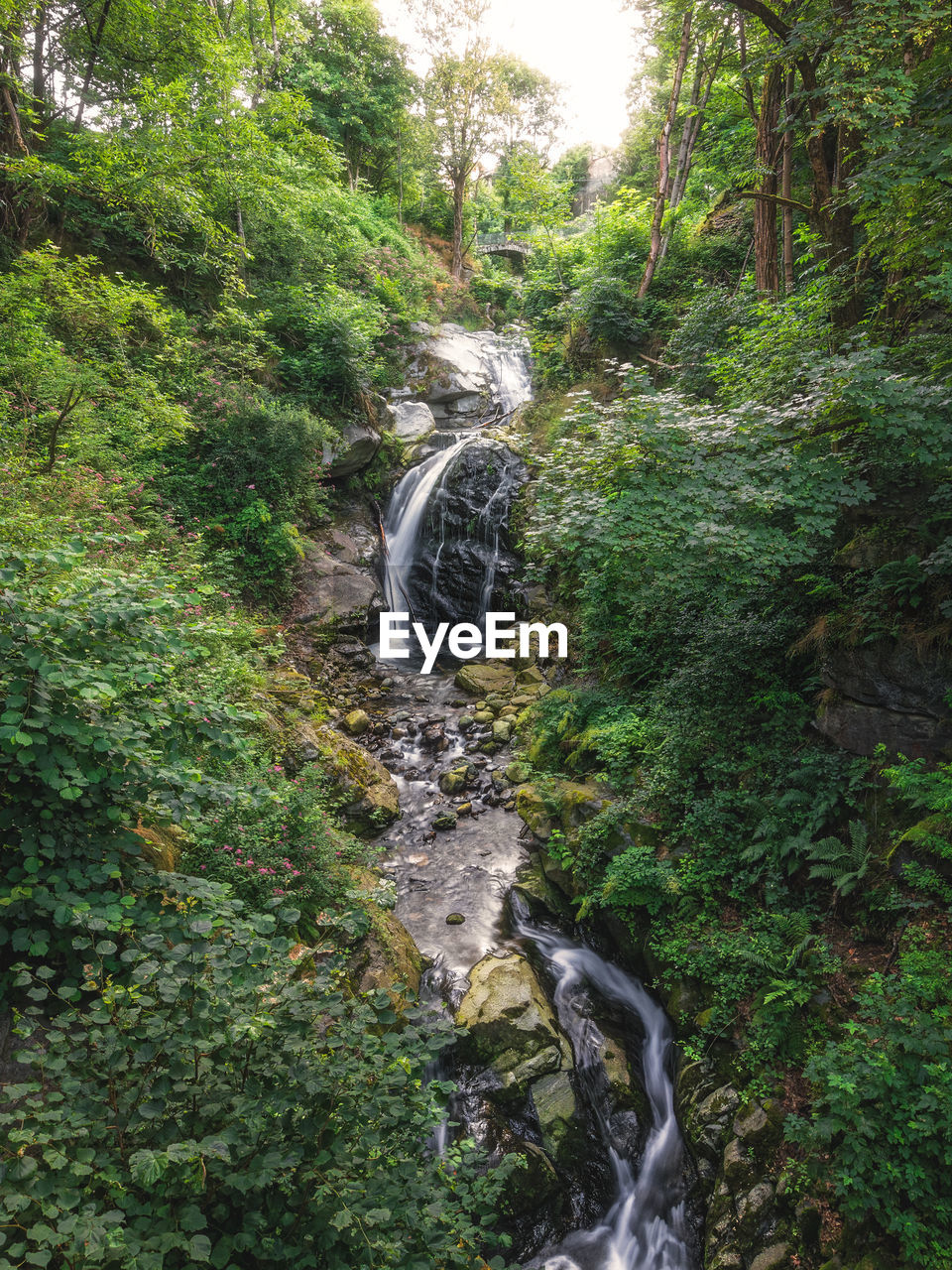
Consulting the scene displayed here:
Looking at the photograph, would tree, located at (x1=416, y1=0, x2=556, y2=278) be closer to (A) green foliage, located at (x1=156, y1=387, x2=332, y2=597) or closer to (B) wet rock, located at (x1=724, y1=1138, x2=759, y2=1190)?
(A) green foliage, located at (x1=156, y1=387, x2=332, y2=597)

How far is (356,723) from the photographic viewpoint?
9781mm

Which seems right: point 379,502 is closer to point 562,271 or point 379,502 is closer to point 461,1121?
point 562,271

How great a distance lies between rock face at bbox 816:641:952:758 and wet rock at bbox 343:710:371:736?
7064 millimetres

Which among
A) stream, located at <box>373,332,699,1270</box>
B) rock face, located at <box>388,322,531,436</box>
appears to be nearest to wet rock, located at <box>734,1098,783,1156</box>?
stream, located at <box>373,332,699,1270</box>

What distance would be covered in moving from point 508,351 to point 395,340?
550 centimetres

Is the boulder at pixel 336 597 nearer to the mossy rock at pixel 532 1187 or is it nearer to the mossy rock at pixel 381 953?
the mossy rock at pixel 381 953

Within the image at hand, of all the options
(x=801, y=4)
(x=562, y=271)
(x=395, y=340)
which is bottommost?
(x=801, y=4)

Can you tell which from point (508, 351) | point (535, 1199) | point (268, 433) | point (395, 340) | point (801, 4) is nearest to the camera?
point (535, 1199)

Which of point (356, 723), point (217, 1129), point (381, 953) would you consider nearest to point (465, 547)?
point (356, 723)

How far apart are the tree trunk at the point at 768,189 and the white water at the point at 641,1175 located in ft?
31.3

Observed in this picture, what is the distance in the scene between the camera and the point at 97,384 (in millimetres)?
7285

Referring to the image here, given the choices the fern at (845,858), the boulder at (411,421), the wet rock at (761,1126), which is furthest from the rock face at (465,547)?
the wet rock at (761,1126)


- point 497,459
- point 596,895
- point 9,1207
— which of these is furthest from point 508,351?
point 9,1207

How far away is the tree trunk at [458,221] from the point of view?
76.5ft
